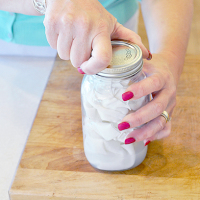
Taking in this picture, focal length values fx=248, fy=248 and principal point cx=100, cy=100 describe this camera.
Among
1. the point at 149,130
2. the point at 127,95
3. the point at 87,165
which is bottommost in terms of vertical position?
the point at 87,165

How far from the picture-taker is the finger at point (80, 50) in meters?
0.42

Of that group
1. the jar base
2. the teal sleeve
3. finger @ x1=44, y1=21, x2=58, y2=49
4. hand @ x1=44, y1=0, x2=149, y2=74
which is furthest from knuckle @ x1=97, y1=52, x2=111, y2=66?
the teal sleeve

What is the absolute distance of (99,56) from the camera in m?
0.39

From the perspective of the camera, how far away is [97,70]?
1.36ft

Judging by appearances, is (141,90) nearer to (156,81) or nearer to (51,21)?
(156,81)

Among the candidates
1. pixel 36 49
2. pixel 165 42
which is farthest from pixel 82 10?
pixel 36 49

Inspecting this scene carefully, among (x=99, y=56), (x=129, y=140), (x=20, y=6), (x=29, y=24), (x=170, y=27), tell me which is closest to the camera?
(x=99, y=56)

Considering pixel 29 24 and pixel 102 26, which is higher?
pixel 102 26

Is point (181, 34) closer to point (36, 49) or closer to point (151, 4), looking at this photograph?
point (151, 4)

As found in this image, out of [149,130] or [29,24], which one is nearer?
[149,130]

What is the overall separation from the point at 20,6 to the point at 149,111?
1.33 feet

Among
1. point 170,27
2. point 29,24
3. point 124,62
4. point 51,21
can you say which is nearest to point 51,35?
point 51,21

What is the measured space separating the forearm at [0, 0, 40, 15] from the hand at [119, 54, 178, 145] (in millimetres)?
299

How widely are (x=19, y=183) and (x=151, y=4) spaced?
0.67 meters
